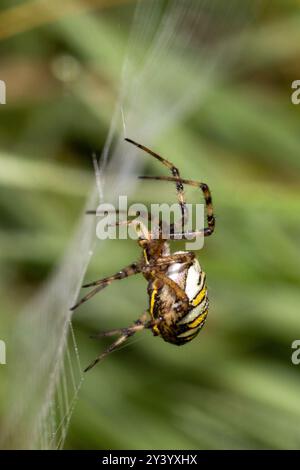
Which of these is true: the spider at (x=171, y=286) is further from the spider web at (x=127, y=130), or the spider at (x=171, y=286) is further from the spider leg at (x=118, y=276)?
the spider web at (x=127, y=130)

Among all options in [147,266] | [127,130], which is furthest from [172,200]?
[147,266]

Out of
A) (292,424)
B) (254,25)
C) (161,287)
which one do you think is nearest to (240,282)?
(292,424)

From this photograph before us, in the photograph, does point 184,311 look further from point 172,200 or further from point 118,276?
point 172,200

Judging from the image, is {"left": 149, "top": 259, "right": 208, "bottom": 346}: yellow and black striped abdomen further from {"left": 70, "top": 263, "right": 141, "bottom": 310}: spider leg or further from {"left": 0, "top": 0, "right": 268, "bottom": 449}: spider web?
{"left": 0, "top": 0, "right": 268, "bottom": 449}: spider web

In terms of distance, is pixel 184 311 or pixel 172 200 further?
pixel 172 200

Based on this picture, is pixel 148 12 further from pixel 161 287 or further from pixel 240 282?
pixel 161 287
